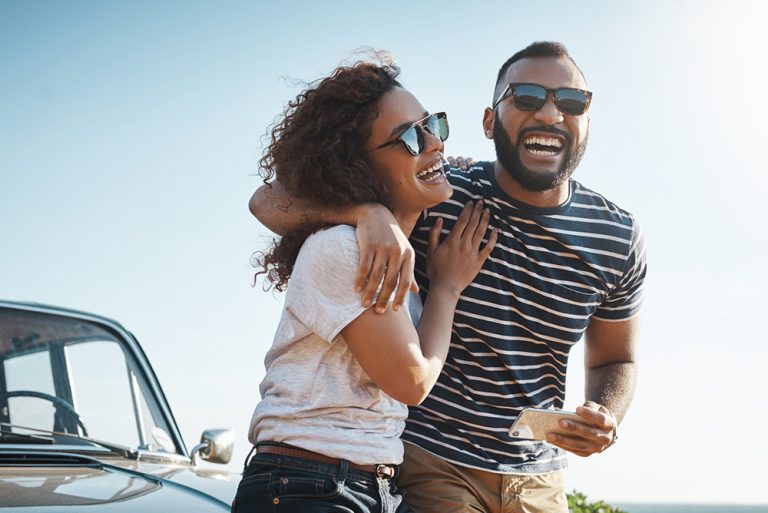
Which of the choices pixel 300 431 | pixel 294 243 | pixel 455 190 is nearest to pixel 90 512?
pixel 300 431

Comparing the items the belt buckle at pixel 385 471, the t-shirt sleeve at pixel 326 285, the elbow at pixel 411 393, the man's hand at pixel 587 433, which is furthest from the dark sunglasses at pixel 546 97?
the belt buckle at pixel 385 471

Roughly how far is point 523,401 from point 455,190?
2.57 ft

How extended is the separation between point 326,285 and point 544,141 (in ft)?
4.63

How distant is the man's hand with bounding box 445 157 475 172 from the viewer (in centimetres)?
362

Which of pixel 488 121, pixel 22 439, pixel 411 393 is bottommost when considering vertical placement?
pixel 22 439

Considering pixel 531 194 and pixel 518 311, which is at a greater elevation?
pixel 531 194

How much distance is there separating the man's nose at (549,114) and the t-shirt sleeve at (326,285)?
4.14ft

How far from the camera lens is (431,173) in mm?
2887

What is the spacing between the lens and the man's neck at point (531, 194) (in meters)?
3.42

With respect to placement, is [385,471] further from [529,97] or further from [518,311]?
[529,97]

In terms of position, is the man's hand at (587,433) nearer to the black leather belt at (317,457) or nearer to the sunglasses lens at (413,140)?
the black leather belt at (317,457)

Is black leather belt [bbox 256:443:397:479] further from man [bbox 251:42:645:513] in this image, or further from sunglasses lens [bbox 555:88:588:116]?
sunglasses lens [bbox 555:88:588:116]

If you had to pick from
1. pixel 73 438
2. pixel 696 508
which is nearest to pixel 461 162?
pixel 73 438

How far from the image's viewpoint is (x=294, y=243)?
2725 millimetres
